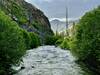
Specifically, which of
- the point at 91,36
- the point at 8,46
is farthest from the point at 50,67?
the point at 8,46

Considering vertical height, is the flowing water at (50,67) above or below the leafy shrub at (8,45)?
below

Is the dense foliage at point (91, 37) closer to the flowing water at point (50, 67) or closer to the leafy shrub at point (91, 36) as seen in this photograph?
the leafy shrub at point (91, 36)

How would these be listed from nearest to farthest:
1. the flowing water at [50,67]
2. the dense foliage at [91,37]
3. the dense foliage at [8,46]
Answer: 1. the dense foliage at [8,46]
2. the dense foliage at [91,37]
3. the flowing water at [50,67]

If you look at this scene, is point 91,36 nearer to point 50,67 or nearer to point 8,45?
point 50,67

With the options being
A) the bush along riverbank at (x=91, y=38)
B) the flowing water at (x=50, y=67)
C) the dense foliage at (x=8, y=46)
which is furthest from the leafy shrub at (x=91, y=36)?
the dense foliage at (x=8, y=46)

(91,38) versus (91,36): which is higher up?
(91,36)

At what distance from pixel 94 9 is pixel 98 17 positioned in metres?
4.67

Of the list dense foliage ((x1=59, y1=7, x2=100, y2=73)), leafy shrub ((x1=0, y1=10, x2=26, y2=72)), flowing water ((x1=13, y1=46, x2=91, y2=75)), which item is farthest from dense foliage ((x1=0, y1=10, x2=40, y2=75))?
dense foliage ((x1=59, y1=7, x2=100, y2=73))

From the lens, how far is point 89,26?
148ft

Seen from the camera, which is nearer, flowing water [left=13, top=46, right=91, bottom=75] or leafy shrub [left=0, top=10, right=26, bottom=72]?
leafy shrub [left=0, top=10, right=26, bottom=72]

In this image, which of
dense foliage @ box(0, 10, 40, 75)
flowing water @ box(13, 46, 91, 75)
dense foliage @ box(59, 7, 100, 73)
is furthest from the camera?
flowing water @ box(13, 46, 91, 75)

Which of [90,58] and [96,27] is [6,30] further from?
[90,58]

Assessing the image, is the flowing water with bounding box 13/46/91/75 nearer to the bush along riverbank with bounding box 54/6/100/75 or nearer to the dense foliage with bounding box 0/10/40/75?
the bush along riverbank with bounding box 54/6/100/75

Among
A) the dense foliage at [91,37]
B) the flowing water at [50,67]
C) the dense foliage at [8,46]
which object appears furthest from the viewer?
the flowing water at [50,67]
